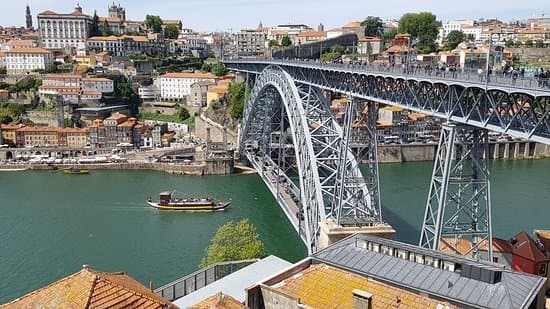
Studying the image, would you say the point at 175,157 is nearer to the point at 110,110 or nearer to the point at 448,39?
the point at 110,110

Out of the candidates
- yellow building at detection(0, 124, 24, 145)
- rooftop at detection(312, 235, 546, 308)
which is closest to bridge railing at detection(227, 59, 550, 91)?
rooftop at detection(312, 235, 546, 308)

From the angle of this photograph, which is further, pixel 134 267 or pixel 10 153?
pixel 10 153

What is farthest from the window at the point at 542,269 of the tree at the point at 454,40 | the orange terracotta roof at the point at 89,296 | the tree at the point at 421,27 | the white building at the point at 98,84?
the tree at the point at 421,27

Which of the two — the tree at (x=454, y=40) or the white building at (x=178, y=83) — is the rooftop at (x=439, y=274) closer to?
the white building at (x=178, y=83)

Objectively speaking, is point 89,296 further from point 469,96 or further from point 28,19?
point 28,19

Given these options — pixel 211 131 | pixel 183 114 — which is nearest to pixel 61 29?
pixel 183 114

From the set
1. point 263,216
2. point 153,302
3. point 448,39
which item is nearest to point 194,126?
point 263,216
